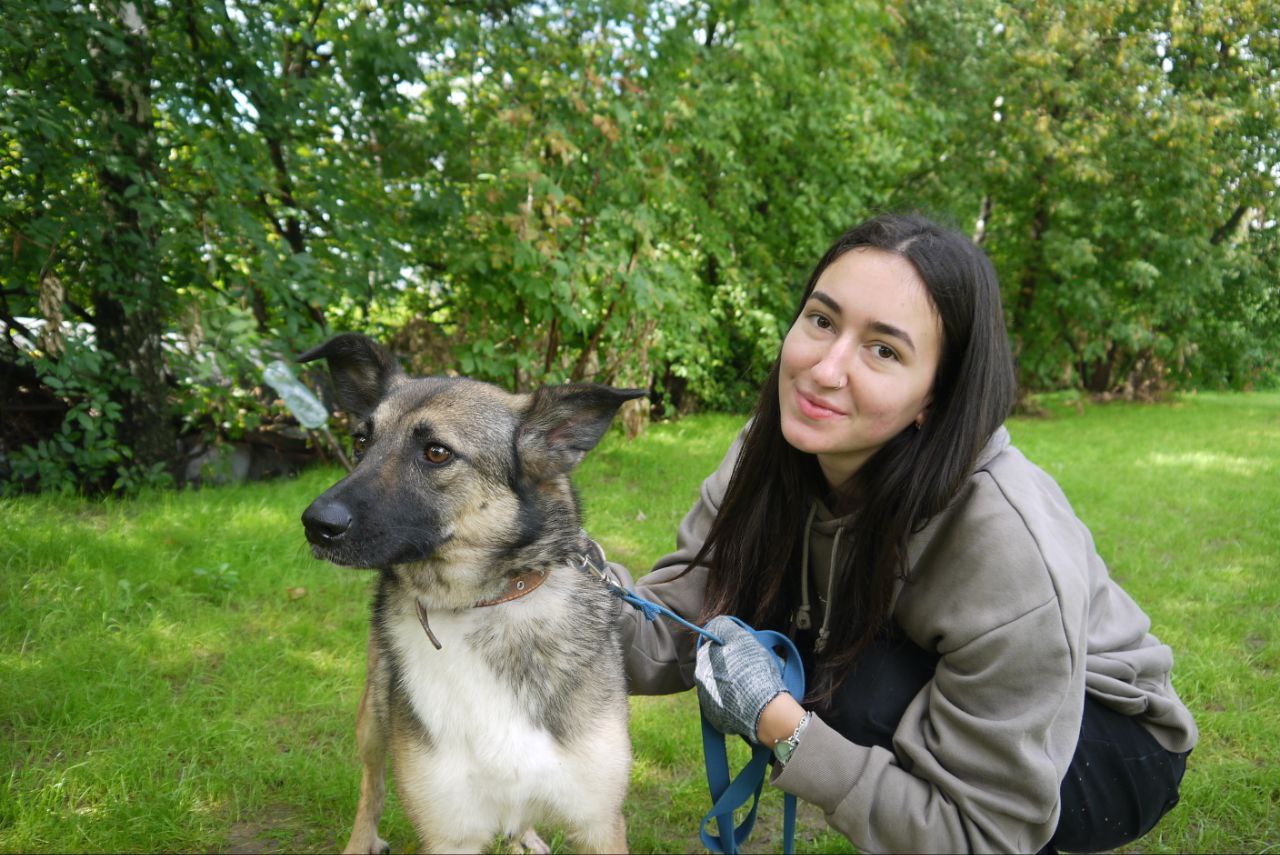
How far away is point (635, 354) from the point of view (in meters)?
7.68

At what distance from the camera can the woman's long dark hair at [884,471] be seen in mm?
1950

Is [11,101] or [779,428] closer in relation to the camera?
[779,428]

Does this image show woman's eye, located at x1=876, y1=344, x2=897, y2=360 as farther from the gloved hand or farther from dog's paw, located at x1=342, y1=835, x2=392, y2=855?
dog's paw, located at x1=342, y1=835, x2=392, y2=855

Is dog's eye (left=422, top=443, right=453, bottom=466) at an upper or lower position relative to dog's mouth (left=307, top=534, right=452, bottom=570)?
upper

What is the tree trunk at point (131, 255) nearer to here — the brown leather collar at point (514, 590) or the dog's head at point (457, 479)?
the dog's head at point (457, 479)

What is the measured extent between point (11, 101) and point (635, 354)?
496cm

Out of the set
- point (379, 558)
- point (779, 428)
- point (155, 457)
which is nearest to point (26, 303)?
point (155, 457)

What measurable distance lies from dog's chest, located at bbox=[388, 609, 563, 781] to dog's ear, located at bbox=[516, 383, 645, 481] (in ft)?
1.49

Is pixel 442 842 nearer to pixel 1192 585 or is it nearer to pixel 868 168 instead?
pixel 1192 585

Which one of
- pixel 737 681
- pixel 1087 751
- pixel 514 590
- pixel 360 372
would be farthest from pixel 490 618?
pixel 1087 751

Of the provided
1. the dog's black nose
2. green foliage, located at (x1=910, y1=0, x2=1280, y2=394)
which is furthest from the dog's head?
green foliage, located at (x1=910, y1=0, x2=1280, y2=394)

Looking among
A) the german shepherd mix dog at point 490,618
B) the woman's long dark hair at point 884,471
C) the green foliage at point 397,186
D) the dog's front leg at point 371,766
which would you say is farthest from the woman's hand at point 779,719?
the green foliage at point 397,186

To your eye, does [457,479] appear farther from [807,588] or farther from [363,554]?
[807,588]

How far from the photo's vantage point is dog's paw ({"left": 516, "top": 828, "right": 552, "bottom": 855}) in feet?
8.64
